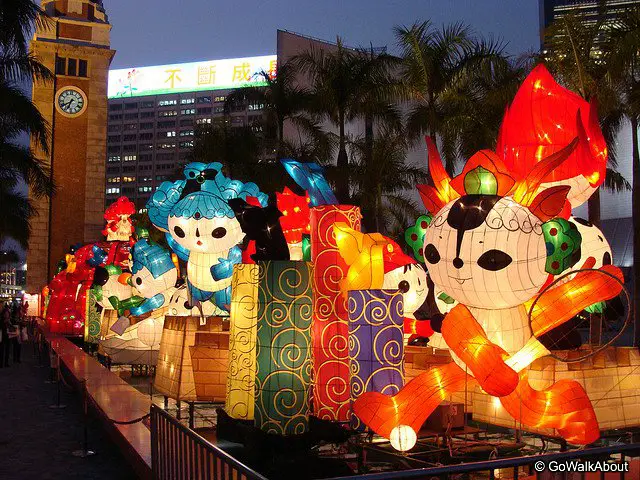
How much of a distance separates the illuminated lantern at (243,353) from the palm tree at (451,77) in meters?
10.7

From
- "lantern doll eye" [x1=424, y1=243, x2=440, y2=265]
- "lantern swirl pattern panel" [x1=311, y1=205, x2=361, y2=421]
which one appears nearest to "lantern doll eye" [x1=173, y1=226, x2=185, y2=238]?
"lantern swirl pattern panel" [x1=311, y1=205, x2=361, y2=421]

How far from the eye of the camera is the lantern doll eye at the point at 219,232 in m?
11.7

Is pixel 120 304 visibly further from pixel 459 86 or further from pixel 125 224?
pixel 459 86

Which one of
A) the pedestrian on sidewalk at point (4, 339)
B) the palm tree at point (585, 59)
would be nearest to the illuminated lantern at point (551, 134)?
the palm tree at point (585, 59)

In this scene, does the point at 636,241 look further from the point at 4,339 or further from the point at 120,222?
Answer: the point at 4,339

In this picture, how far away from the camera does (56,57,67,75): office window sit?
46.5 metres

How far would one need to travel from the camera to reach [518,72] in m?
17.4

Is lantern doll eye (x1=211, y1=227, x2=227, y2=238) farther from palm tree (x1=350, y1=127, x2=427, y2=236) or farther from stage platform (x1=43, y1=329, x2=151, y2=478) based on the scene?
palm tree (x1=350, y1=127, x2=427, y2=236)

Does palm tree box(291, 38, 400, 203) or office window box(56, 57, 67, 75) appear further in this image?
office window box(56, 57, 67, 75)

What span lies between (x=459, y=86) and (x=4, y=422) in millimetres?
12792

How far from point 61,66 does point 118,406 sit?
41662 mm

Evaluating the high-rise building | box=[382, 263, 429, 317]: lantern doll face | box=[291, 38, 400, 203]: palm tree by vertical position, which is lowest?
box=[382, 263, 429, 317]: lantern doll face

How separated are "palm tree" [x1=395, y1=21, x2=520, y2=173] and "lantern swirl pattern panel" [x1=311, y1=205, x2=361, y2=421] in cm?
1011

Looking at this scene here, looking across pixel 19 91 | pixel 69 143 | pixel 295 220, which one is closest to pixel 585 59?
pixel 295 220
